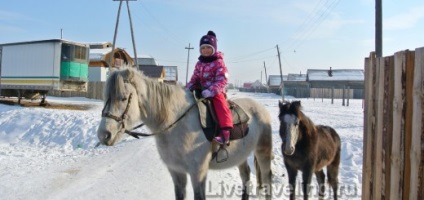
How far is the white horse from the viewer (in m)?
3.24

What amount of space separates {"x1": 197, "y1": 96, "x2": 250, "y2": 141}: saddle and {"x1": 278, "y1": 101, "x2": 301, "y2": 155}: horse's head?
2.42 ft

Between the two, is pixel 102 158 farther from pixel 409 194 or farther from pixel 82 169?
pixel 409 194

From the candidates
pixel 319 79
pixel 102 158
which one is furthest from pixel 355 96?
pixel 102 158

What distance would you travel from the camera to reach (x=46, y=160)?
372 inches

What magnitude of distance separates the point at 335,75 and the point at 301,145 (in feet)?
203

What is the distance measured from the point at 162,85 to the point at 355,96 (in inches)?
2310

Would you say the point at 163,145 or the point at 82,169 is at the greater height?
the point at 163,145

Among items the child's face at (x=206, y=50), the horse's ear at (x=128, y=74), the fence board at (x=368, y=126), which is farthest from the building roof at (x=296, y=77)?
the horse's ear at (x=128, y=74)

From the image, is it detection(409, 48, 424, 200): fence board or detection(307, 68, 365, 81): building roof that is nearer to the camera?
detection(409, 48, 424, 200): fence board

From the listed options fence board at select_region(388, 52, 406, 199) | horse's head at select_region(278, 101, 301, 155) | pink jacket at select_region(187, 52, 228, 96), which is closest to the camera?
fence board at select_region(388, 52, 406, 199)

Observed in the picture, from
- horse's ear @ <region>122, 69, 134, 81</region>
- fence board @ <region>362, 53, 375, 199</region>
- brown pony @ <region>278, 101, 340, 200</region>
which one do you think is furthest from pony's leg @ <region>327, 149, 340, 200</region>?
horse's ear @ <region>122, 69, 134, 81</region>

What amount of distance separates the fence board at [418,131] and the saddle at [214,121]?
1932 mm

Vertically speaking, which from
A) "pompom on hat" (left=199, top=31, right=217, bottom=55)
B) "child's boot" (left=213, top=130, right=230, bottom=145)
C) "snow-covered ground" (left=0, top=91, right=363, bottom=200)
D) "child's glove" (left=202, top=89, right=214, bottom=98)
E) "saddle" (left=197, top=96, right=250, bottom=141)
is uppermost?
"pompom on hat" (left=199, top=31, right=217, bottom=55)

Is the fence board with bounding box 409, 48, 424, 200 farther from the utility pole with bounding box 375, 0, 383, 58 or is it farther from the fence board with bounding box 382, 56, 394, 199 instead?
the utility pole with bounding box 375, 0, 383, 58
